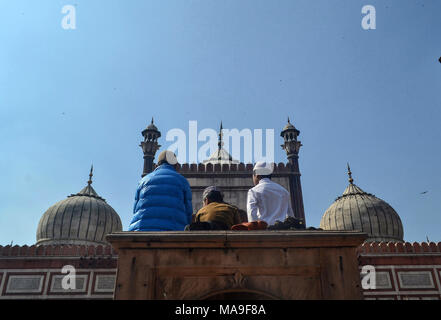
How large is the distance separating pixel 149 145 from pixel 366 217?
8.49 meters

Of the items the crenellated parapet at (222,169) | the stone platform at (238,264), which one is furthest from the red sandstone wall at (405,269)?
the stone platform at (238,264)

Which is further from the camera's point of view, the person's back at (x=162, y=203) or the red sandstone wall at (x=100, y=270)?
the red sandstone wall at (x=100, y=270)

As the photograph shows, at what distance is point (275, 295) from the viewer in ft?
8.07

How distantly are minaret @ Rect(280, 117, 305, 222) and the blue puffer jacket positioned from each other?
846 cm

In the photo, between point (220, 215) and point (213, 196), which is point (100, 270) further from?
point (220, 215)

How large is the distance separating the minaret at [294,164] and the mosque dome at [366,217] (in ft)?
6.08

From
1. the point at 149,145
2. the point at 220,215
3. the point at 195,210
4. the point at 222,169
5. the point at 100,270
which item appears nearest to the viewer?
the point at 220,215

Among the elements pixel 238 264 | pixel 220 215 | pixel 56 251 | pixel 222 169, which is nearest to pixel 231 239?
pixel 238 264

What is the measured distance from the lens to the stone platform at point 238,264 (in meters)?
2.47

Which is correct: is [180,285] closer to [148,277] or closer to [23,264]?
[148,277]

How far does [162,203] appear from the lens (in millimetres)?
3877

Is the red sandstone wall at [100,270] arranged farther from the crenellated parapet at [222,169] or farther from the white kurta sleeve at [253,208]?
the white kurta sleeve at [253,208]

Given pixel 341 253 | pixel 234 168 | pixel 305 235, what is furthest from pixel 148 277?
pixel 234 168

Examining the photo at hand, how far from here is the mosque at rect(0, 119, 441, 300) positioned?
30.7ft
